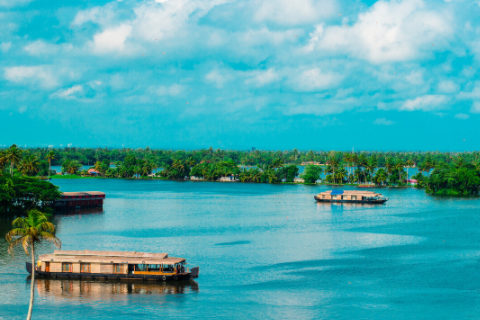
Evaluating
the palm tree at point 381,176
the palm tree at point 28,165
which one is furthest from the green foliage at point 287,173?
the palm tree at point 28,165

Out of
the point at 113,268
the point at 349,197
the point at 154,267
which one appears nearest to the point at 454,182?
the point at 349,197

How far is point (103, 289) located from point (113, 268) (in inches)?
91.1

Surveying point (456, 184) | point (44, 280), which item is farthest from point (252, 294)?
point (456, 184)

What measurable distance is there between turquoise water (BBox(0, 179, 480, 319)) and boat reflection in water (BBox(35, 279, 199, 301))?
2.9 inches

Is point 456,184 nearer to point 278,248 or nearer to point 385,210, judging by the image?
point 385,210

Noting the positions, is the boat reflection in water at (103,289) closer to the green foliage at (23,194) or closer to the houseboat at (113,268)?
the houseboat at (113,268)

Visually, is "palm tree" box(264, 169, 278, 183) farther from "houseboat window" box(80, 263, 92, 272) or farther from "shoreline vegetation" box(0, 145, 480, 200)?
"houseboat window" box(80, 263, 92, 272)

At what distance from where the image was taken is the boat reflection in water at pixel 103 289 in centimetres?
3878

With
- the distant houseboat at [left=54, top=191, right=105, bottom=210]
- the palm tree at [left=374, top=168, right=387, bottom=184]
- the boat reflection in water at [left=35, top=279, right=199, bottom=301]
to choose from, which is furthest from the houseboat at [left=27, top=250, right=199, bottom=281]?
the palm tree at [left=374, top=168, right=387, bottom=184]

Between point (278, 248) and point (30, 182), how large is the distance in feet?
123

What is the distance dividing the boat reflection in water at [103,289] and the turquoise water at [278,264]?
0.07 m

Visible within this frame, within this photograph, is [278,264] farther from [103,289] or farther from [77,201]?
[77,201]

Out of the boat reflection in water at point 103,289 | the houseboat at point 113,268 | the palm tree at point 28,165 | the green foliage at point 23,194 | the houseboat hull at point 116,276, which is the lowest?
the boat reflection in water at point 103,289

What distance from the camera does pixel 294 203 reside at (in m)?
98.9
